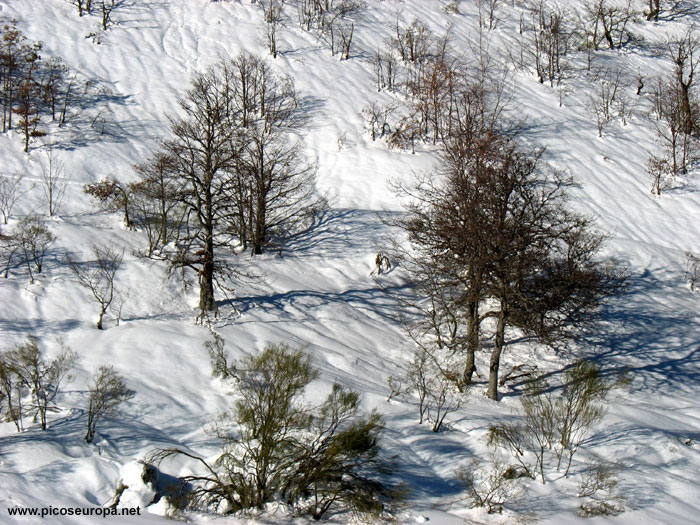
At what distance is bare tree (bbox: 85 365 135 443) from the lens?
9.77 meters

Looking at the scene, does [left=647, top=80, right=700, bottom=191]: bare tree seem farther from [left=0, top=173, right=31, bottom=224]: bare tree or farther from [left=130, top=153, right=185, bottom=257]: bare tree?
[left=0, top=173, right=31, bottom=224]: bare tree

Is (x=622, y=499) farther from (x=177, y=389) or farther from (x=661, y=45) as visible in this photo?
A: (x=661, y=45)

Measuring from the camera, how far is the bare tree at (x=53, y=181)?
1964 cm

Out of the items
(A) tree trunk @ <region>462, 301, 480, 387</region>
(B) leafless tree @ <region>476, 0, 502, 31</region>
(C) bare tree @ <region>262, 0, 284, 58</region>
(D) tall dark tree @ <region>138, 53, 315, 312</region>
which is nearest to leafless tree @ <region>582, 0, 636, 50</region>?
(B) leafless tree @ <region>476, 0, 502, 31</region>

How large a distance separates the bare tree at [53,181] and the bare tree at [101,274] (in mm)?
3696

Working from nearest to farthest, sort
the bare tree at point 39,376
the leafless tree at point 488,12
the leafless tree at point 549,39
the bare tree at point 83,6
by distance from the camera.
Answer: the bare tree at point 39,376 < the bare tree at point 83,6 < the leafless tree at point 549,39 < the leafless tree at point 488,12

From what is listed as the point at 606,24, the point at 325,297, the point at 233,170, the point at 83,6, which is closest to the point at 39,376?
the point at 325,297

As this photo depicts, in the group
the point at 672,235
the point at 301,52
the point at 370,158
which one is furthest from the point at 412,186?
the point at 301,52

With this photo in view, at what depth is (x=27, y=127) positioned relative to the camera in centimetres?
2347

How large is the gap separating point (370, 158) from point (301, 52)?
12010mm

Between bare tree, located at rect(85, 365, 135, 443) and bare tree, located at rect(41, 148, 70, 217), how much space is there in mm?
9869

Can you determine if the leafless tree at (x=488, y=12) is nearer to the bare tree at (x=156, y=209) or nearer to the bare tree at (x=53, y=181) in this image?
the bare tree at (x=156, y=209)

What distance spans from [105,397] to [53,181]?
13.9 meters

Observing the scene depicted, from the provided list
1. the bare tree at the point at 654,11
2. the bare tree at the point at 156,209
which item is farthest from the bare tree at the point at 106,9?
the bare tree at the point at 654,11
